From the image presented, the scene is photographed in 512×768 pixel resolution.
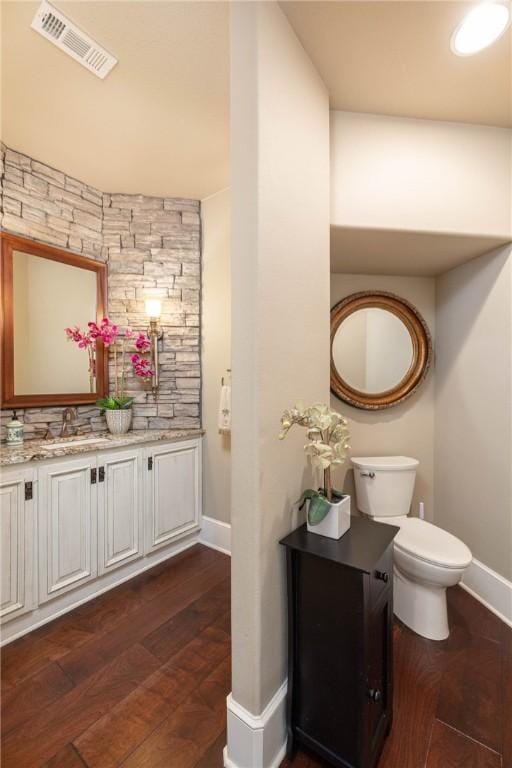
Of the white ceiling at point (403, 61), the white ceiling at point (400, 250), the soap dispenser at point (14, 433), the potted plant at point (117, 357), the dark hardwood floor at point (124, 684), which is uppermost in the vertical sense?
the white ceiling at point (403, 61)

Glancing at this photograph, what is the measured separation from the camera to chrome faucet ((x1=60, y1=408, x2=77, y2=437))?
2301 millimetres

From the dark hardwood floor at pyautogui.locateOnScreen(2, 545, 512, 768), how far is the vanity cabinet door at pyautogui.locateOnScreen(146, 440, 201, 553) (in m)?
0.46

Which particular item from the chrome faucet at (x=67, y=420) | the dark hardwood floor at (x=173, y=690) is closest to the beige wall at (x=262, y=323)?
the dark hardwood floor at (x=173, y=690)

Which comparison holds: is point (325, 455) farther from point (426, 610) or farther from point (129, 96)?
point (129, 96)

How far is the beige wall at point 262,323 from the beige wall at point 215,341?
135 centimetres

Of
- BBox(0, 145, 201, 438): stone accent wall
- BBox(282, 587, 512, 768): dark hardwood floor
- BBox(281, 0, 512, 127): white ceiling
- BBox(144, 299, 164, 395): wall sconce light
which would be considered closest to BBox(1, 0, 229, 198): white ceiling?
BBox(0, 145, 201, 438): stone accent wall

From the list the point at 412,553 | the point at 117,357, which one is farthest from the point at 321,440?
the point at 117,357

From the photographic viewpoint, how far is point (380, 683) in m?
1.16

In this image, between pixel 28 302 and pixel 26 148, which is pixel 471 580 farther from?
pixel 26 148

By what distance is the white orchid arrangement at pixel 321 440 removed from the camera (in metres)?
1.13

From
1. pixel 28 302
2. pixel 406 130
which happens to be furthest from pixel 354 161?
pixel 28 302

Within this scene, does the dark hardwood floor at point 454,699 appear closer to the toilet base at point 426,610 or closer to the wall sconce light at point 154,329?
the toilet base at point 426,610

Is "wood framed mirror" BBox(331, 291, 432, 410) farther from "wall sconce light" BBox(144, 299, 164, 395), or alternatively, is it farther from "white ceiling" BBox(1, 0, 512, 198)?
"wall sconce light" BBox(144, 299, 164, 395)

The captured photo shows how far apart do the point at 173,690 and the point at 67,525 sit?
996 millimetres
